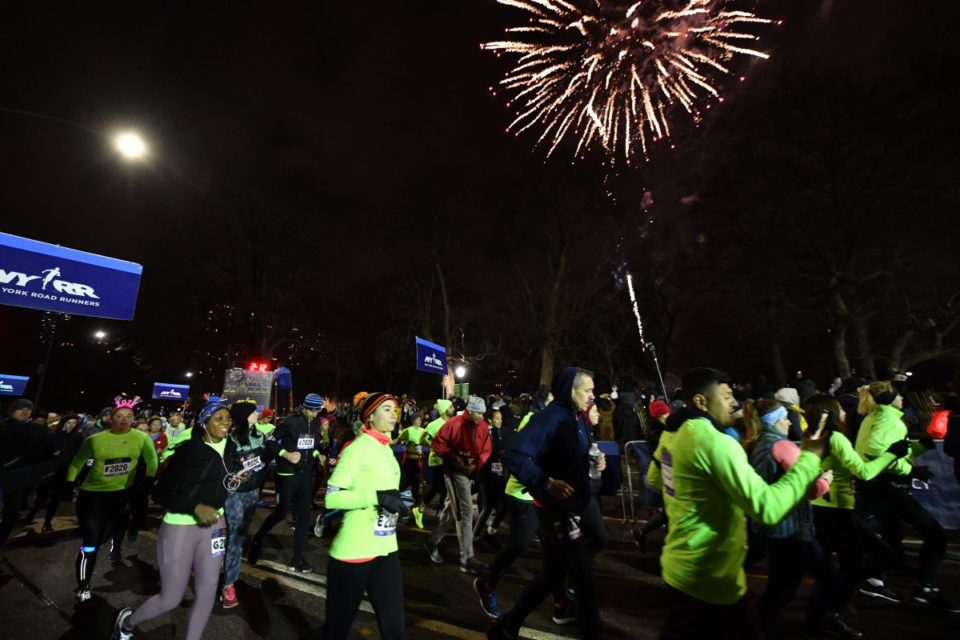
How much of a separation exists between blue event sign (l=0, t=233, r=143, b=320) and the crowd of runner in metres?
1.54

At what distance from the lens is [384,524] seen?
10.3 ft

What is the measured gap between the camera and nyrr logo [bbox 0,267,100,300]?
628 centimetres

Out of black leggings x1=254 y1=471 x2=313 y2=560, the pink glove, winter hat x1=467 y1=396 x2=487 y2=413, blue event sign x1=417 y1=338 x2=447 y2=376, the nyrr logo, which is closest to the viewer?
the pink glove

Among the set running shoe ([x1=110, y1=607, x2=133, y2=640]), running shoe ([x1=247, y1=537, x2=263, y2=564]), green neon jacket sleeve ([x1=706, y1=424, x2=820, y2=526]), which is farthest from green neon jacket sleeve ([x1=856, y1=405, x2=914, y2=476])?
running shoe ([x1=247, y1=537, x2=263, y2=564])

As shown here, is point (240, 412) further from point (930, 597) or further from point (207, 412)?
point (930, 597)

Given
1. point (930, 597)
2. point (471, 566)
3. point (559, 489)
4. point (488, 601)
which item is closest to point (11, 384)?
point (471, 566)

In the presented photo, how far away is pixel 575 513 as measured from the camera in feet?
11.4

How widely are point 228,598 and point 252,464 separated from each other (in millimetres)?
1235

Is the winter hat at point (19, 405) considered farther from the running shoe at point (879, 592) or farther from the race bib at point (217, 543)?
the running shoe at point (879, 592)

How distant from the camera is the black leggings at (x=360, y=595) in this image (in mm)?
2875

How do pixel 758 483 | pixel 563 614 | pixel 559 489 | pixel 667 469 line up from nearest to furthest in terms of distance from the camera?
1. pixel 758 483
2. pixel 667 469
3. pixel 559 489
4. pixel 563 614

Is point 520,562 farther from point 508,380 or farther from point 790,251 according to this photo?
point 508,380

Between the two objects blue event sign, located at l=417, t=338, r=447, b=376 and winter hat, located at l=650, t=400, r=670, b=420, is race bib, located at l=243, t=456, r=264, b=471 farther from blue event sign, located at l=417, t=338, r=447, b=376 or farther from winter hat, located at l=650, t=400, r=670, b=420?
blue event sign, located at l=417, t=338, r=447, b=376

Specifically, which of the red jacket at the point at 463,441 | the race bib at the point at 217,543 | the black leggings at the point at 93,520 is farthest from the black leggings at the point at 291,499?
the race bib at the point at 217,543
